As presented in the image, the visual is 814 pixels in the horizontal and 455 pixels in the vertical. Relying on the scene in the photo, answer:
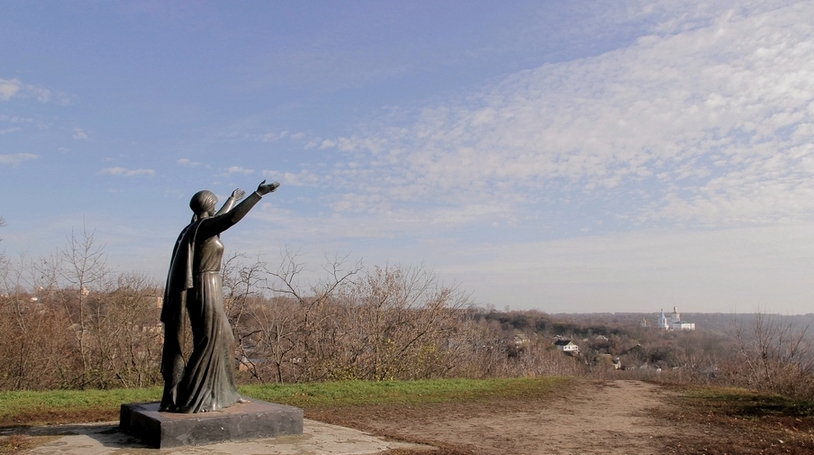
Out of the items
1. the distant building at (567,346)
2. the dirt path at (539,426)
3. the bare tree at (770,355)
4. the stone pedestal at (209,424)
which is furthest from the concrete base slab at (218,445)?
the distant building at (567,346)

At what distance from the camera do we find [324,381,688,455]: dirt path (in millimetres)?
7859

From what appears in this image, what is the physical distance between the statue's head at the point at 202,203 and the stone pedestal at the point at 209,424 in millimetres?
2208

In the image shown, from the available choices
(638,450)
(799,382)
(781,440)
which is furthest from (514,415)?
(799,382)

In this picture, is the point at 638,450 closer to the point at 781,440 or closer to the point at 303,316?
the point at 781,440

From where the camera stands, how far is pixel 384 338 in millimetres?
17453

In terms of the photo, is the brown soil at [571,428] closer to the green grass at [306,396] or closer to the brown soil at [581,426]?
the brown soil at [581,426]

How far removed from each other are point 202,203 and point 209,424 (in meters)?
2.43

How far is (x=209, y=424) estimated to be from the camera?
6164 millimetres

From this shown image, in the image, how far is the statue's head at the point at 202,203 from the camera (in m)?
7.04

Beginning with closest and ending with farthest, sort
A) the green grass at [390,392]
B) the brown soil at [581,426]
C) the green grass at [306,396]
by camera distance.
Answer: the brown soil at [581,426] < the green grass at [306,396] < the green grass at [390,392]

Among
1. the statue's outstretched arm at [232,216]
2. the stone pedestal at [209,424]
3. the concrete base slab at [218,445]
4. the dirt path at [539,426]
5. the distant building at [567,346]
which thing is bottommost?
the distant building at [567,346]

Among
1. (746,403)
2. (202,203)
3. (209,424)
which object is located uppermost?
(202,203)

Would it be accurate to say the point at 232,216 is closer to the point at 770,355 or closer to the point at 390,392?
the point at 390,392

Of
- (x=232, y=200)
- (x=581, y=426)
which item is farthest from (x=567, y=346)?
(x=232, y=200)
